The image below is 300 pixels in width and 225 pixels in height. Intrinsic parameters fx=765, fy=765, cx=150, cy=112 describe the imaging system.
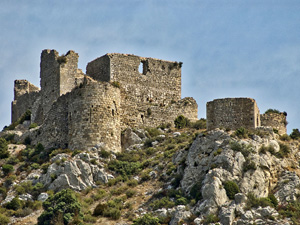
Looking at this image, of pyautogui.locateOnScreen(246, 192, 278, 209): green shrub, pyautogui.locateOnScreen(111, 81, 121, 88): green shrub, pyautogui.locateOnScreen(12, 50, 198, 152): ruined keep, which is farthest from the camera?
pyautogui.locateOnScreen(111, 81, 121, 88): green shrub

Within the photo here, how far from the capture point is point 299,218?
45062mm

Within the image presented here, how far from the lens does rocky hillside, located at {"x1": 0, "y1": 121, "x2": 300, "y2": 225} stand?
46250 millimetres

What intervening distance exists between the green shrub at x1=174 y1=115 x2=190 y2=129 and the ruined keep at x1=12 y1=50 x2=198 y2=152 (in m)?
0.83

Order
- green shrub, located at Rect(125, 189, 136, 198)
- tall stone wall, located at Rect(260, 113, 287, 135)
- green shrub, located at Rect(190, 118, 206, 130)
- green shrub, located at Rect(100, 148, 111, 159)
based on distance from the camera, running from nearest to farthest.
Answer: green shrub, located at Rect(125, 189, 136, 198), green shrub, located at Rect(100, 148, 111, 159), tall stone wall, located at Rect(260, 113, 287, 135), green shrub, located at Rect(190, 118, 206, 130)

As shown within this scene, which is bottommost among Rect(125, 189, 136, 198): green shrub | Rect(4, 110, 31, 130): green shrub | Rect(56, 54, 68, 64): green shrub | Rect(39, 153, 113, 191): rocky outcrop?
Rect(125, 189, 136, 198): green shrub

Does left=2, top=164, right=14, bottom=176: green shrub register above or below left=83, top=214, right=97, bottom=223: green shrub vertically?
above

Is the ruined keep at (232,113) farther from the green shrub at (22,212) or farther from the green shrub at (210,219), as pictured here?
the green shrub at (22,212)

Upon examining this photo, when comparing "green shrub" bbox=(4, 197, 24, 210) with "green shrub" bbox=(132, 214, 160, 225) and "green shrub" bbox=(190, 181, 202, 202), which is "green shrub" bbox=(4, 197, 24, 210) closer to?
"green shrub" bbox=(132, 214, 160, 225)

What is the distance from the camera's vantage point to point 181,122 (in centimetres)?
6300

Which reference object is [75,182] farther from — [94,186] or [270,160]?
[270,160]

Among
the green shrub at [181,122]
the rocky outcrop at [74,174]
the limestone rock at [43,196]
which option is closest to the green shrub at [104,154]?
the rocky outcrop at [74,174]

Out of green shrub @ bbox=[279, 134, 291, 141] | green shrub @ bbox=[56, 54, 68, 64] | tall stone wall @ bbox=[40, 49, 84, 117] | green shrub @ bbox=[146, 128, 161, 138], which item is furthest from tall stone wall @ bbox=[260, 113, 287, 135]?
green shrub @ bbox=[56, 54, 68, 64]

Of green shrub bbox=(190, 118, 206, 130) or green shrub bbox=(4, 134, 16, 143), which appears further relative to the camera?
green shrub bbox=(4, 134, 16, 143)

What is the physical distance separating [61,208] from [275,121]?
1761 centimetres
